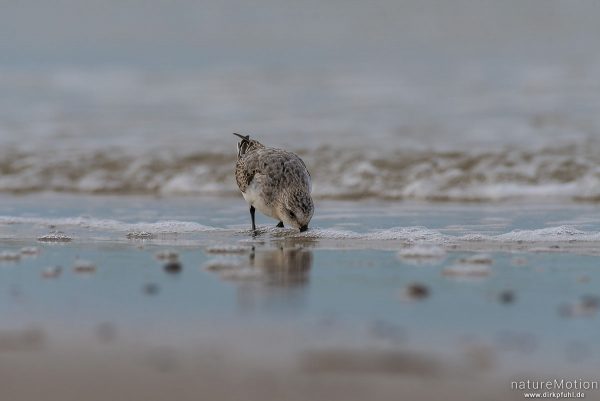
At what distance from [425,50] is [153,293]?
112ft

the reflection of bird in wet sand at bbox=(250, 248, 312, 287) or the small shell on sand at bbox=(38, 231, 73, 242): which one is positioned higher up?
the small shell on sand at bbox=(38, 231, 73, 242)

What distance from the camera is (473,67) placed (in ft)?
101

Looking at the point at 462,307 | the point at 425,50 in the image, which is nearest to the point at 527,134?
the point at 462,307

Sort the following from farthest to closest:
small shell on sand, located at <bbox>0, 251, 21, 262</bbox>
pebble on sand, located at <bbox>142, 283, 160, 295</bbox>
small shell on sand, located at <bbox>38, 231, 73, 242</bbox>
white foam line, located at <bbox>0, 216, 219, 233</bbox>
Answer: white foam line, located at <bbox>0, 216, 219, 233</bbox>, small shell on sand, located at <bbox>38, 231, 73, 242</bbox>, small shell on sand, located at <bbox>0, 251, 21, 262</bbox>, pebble on sand, located at <bbox>142, 283, 160, 295</bbox>

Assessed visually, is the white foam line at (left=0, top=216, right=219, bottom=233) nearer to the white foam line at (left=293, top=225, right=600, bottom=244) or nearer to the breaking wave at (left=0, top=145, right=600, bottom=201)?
the white foam line at (left=293, top=225, right=600, bottom=244)

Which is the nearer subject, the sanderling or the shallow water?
the shallow water

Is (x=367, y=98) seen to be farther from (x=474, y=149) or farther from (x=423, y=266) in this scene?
(x=423, y=266)

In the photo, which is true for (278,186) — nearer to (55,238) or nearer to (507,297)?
(55,238)

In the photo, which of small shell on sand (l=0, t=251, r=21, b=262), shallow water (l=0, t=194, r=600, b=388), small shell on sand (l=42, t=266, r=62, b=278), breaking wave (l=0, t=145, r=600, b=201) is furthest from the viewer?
breaking wave (l=0, t=145, r=600, b=201)

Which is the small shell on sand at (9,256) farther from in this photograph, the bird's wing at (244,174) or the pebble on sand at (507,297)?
the pebble on sand at (507,297)

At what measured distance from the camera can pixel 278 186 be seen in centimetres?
855

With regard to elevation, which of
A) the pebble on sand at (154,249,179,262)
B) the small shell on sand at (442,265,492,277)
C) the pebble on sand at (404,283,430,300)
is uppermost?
the pebble on sand at (154,249,179,262)

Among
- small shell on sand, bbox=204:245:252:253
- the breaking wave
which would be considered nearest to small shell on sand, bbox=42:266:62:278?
small shell on sand, bbox=204:245:252:253

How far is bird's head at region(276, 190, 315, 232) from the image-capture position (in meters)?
8.27
